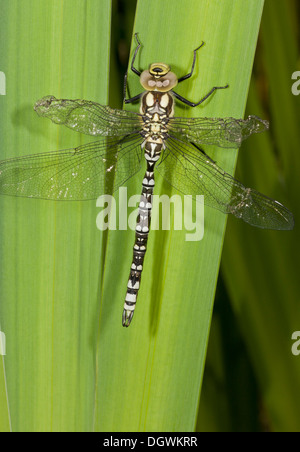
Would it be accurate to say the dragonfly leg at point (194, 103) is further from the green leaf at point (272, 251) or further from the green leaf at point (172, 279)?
the green leaf at point (272, 251)

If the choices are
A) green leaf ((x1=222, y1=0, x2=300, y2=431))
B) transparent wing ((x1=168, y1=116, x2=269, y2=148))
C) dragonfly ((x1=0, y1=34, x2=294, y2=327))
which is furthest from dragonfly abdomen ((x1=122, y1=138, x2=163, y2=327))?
green leaf ((x1=222, y1=0, x2=300, y2=431))

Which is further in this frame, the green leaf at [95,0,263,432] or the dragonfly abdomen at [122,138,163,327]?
the dragonfly abdomen at [122,138,163,327]

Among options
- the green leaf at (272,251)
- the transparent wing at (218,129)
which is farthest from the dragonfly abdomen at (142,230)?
the green leaf at (272,251)

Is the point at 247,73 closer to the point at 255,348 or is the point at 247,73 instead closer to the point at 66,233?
the point at 66,233

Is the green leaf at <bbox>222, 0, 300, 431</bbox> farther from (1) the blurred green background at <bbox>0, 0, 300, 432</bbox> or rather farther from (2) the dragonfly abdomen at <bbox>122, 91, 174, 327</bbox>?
(2) the dragonfly abdomen at <bbox>122, 91, 174, 327</bbox>

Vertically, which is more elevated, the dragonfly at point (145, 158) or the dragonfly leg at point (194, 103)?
the dragonfly leg at point (194, 103)

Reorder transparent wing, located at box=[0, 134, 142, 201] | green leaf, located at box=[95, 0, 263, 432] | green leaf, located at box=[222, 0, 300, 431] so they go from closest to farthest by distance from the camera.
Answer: green leaf, located at box=[95, 0, 263, 432] → transparent wing, located at box=[0, 134, 142, 201] → green leaf, located at box=[222, 0, 300, 431]
